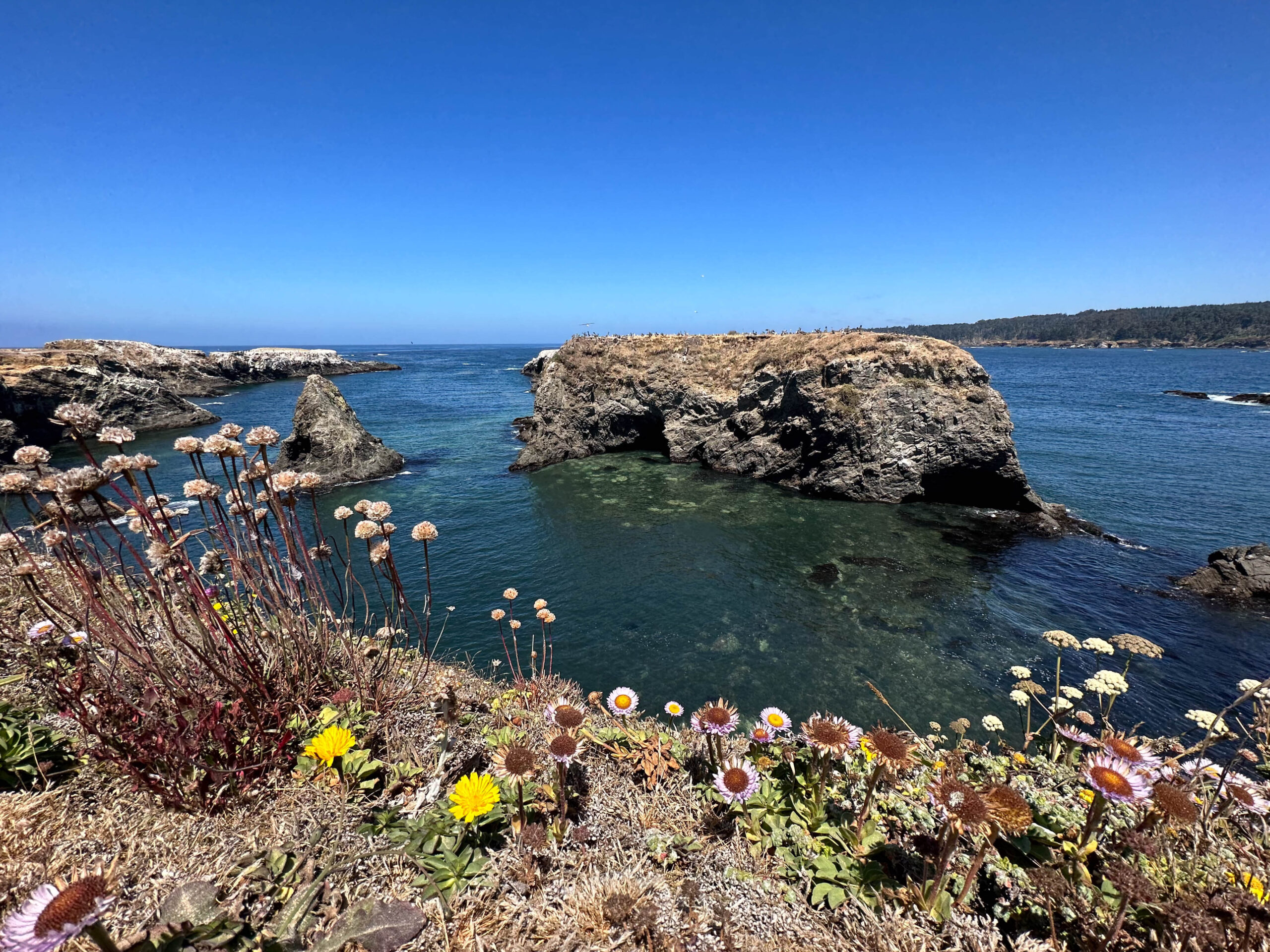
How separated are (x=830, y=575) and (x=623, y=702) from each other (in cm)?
1337

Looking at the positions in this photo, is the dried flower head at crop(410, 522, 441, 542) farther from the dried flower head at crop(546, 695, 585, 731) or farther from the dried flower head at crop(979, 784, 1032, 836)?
the dried flower head at crop(979, 784, 1032, 836)

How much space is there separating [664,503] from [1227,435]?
43106mm

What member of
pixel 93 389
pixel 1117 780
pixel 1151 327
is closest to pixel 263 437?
pixel 1117 780

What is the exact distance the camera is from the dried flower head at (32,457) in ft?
9.19

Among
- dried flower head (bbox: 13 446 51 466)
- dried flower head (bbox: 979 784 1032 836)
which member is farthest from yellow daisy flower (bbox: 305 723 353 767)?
dried flower head (bbox: 979 784 1032 836)

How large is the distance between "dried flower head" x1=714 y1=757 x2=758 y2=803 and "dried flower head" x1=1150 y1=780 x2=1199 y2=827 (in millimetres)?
1949

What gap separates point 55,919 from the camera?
1.49 meters

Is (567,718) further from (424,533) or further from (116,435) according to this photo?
(116,435)

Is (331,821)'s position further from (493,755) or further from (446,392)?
(446,392)

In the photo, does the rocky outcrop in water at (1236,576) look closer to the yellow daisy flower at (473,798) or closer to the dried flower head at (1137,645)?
the dried flower head at (1137,645)

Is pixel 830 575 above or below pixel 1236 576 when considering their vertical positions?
below

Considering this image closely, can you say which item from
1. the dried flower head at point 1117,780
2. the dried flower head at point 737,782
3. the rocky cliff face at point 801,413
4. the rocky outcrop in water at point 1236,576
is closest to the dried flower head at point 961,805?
the dried flower head at point 1117,780

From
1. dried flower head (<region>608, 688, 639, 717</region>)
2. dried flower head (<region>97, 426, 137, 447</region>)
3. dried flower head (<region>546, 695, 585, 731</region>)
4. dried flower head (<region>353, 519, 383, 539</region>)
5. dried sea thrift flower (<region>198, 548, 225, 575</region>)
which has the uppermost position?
dried flower head (<region>97, 426, 137, 447</region>)

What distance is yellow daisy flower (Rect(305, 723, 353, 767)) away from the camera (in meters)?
3.01
